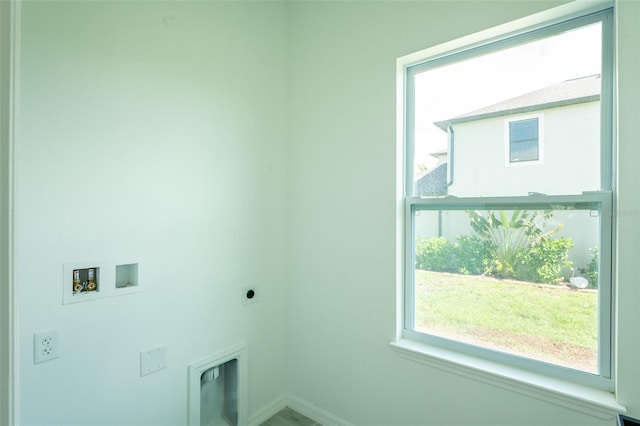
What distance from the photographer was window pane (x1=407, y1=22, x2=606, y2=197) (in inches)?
57.0

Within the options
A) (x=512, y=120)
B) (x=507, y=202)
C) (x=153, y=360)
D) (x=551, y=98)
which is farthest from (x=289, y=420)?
(x=551, y=98)

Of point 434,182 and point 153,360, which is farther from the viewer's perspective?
point 434,182

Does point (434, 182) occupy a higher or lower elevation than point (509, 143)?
lower

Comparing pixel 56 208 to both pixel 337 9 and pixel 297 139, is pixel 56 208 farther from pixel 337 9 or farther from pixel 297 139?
pixel 337 9

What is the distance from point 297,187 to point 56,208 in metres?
1.36

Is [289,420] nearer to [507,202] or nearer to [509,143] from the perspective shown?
[507,202]

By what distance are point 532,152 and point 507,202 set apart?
26 cm

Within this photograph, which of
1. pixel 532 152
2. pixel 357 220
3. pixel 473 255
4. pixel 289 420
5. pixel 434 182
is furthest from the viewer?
pixel 289 420

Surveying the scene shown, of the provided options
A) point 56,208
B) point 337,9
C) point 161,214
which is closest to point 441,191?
point 337,9

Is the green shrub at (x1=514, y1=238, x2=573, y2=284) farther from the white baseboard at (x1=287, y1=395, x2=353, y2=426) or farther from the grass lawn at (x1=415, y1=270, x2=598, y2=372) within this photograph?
the white baseboard at (x1=287, y1=395, x2=353, y2=426)

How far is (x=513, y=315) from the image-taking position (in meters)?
1.61

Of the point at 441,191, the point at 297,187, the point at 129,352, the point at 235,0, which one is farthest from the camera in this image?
the point at 297,187

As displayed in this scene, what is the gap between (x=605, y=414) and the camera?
4.27 feet

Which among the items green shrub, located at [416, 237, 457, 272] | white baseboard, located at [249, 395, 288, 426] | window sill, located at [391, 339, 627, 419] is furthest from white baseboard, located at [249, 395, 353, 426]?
green shrub, located at [416, 237, 457, 272]
